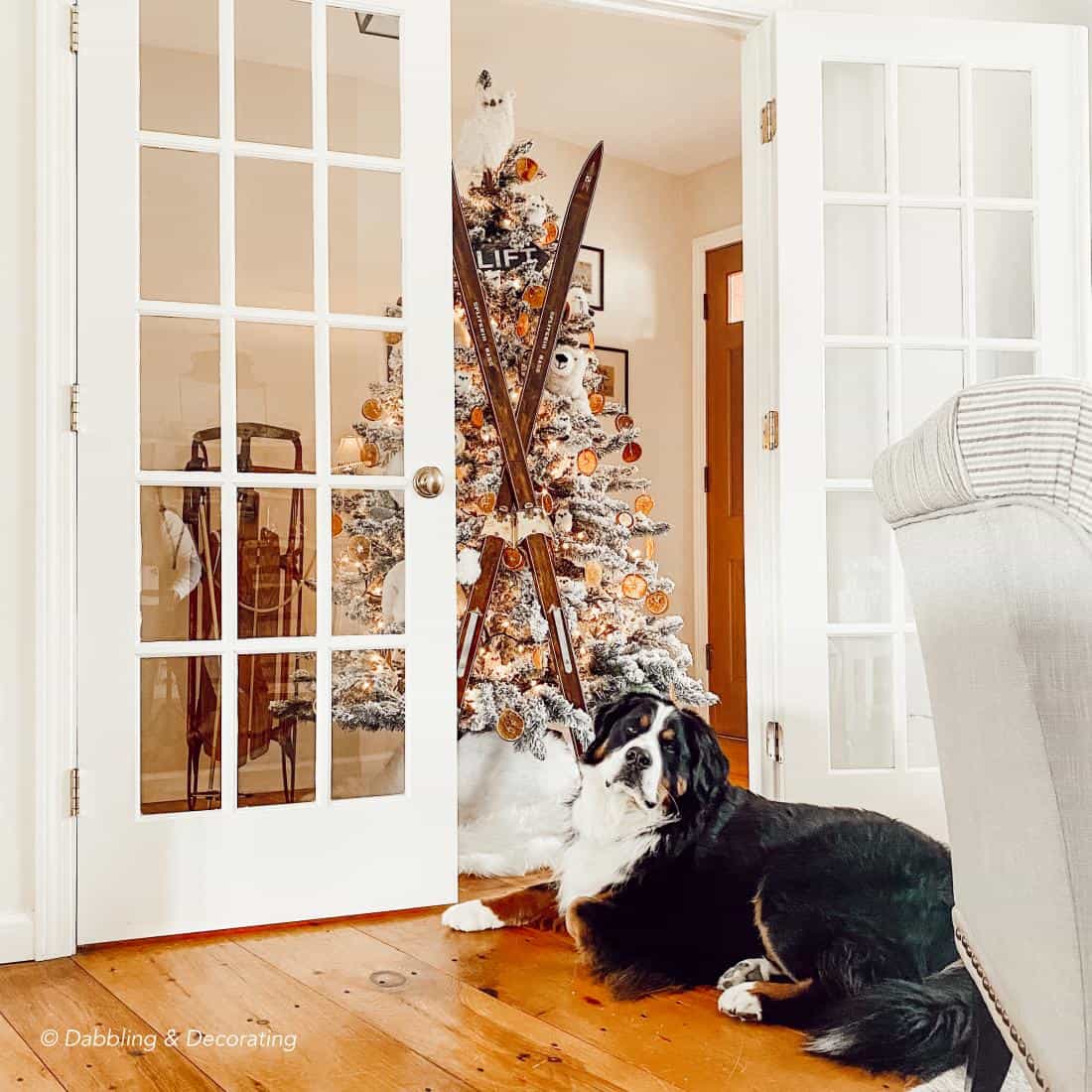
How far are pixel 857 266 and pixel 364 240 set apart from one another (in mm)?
1264

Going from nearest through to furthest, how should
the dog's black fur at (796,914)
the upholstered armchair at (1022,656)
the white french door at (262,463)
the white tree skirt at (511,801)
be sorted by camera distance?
1. the upholstered armchair at (1022,656)
2. the dog's black fur at (796,914)
3. the white french door at (262,463)
4. the white tree skirt at (511,801)

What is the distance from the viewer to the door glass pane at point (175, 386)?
246 cm

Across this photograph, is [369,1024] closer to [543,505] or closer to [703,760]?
[703,760]

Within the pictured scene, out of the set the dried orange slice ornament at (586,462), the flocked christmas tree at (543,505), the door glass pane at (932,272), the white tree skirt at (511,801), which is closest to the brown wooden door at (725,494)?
the flocked christmas tree at (543,505)

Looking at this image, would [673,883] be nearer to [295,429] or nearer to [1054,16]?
A: [295,429]

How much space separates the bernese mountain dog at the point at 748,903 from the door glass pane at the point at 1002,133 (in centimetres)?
169

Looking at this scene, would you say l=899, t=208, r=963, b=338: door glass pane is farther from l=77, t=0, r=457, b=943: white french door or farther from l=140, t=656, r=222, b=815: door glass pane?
l=140, t=656, r=222, b=815: door glass pane

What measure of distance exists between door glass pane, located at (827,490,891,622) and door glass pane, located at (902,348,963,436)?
0.84ft

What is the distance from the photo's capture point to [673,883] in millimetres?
2246

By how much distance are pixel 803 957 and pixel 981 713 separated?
1.07 m

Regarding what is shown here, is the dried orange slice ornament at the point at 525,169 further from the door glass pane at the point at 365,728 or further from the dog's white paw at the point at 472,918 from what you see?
the dog's white paw at the point at 472,918

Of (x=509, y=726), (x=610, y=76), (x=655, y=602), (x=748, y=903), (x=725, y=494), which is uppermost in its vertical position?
(x=610, y=76)

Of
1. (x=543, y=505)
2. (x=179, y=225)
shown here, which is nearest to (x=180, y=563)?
(x=179, y=225)

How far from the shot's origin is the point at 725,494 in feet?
18.8
